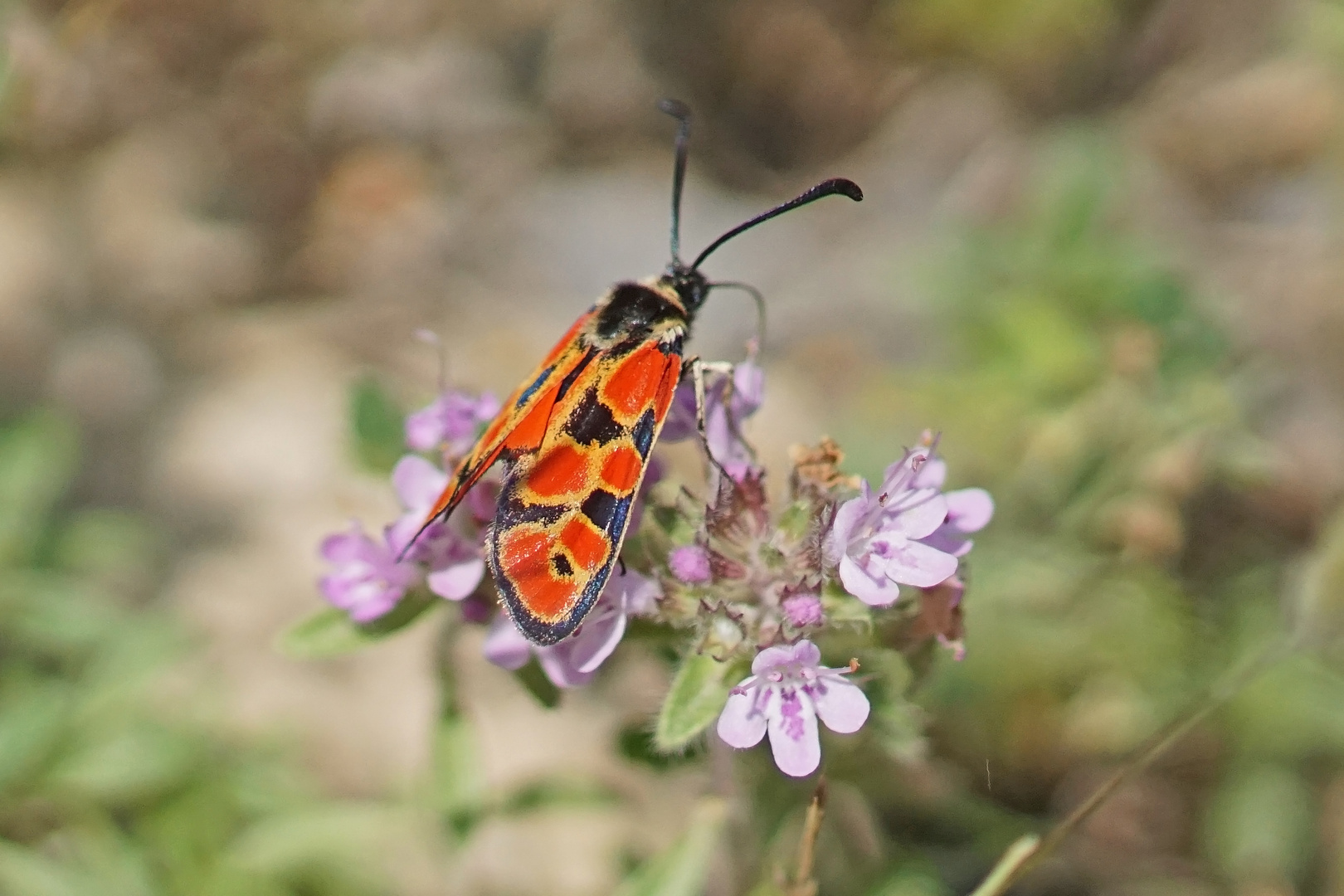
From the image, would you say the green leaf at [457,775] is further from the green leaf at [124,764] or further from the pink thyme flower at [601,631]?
the green leaf at [124,764]

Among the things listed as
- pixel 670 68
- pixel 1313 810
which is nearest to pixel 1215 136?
pixel 670 68

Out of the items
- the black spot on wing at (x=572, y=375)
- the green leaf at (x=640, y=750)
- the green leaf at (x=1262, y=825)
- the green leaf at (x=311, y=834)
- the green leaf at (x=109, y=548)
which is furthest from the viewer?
the green leaf at (x=109, y=548)

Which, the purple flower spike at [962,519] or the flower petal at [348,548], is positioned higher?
the purple flower spike at [962,519]

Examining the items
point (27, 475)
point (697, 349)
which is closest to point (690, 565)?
point (27, 475)

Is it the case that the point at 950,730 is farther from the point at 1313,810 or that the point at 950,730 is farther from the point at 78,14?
the point at 78,14

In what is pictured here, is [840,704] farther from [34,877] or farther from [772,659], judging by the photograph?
[34,877]

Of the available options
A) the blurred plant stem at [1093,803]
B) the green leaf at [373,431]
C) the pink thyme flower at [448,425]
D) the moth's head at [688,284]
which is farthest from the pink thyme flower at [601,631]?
the blurred plant stem at [1093,803]
